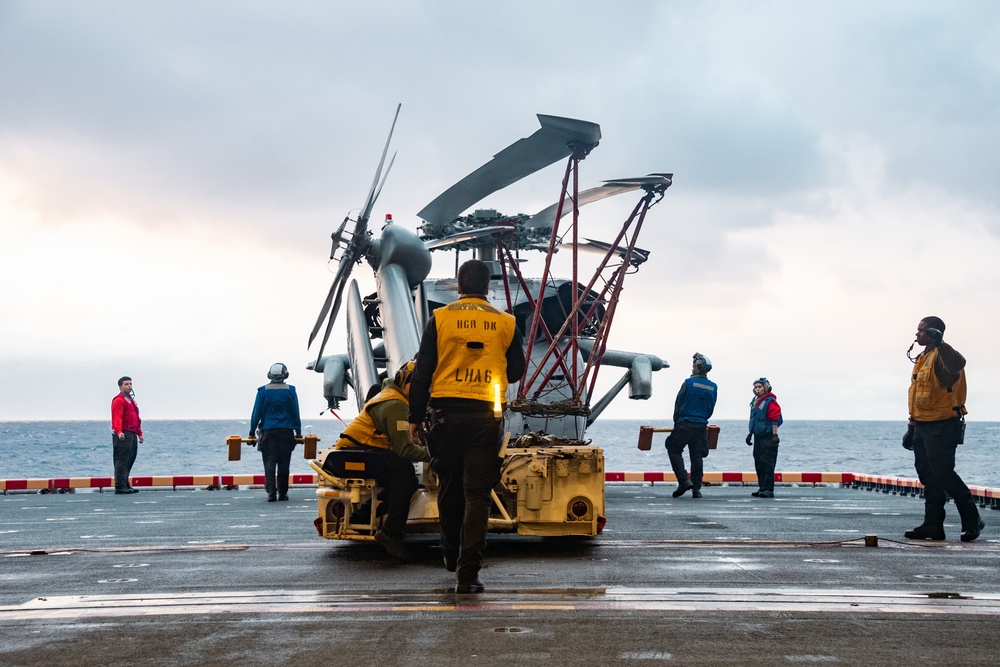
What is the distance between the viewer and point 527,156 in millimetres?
12734

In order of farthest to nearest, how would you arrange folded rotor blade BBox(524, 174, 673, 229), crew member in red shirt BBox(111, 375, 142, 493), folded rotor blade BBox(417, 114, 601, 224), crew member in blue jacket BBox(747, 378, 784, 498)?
crew member in red shirt BBox(111, 375, 142, 493)
crew member in blue jacket BBox(747, 378, 784, 498)
folded rotor blade BBox(524, 174, 673, 229)
folded rotor blade BBox(417, 114, 601, 224)

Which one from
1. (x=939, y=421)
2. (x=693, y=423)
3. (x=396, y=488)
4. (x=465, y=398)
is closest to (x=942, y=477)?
(x=939, y=421)

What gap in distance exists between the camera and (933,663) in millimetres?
3949

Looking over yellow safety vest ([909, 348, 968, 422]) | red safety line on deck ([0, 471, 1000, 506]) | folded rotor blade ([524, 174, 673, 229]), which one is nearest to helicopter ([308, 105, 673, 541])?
folded rotor blade ([524, 174, 673, 229])

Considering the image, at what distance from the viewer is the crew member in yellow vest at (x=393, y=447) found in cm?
776

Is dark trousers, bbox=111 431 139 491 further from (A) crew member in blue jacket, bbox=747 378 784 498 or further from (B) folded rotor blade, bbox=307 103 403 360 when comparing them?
(A) crew member in blue jacket, bbox=747 378 784 498

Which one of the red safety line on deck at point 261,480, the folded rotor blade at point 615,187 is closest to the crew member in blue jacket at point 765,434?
the red safety line on deck at point 261,480

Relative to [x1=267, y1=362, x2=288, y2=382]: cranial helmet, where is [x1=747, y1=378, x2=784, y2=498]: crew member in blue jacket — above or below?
below

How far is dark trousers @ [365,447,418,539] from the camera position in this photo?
7.79 meters

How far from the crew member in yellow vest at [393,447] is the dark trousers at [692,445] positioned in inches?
349

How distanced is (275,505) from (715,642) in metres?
11.6

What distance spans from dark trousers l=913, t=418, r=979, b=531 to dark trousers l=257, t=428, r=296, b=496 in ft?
31.5

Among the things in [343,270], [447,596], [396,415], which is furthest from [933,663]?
[343,270]

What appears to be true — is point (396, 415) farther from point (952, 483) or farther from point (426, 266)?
point (426, 266)
